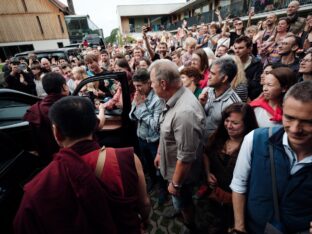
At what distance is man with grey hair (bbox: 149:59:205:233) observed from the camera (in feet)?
5.50

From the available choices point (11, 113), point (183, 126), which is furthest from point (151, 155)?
point (11, 113)

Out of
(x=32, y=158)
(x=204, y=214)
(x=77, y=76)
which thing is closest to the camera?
(x=32, y=158)

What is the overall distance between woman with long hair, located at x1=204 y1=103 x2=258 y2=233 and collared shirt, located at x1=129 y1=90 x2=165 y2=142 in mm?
746

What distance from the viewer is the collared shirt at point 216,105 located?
2.12m

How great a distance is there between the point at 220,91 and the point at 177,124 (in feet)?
2.85

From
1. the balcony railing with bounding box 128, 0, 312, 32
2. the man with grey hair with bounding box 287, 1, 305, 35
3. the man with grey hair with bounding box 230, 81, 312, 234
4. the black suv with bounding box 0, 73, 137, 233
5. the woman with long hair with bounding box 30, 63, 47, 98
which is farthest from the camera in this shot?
the balcony railing with bounding box 128, 0, 312, 32

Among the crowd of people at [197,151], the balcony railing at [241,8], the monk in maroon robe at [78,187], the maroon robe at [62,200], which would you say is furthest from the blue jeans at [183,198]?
the balcony railing at [241,8]

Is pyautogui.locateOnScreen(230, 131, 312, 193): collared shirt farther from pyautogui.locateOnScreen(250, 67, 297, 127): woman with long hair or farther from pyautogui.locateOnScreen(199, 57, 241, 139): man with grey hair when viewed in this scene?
pyautogui.locateOnScreen(199, 57, 241, 139): man with grey hair

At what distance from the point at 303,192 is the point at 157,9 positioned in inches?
1559

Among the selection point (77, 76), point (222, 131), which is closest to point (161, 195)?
point (222, 131)

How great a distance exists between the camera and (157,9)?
34.9m

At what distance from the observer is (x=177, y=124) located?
169 centimetres

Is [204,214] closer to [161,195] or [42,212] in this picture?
[161,195]

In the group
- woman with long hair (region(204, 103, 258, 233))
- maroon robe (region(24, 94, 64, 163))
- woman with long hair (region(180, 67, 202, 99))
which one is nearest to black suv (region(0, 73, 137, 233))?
maroon robe (region(24, 94, 64, 163))
